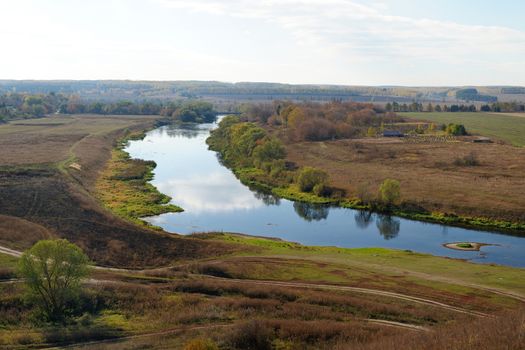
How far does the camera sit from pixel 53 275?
2719cm

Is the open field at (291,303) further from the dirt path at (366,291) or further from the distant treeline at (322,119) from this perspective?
the distant treeline at (322,119)

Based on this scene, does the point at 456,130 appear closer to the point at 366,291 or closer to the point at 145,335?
the point at 366,291

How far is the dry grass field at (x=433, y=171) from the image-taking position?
58.5 metres

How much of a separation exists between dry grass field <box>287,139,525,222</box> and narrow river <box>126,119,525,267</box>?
19.7ft

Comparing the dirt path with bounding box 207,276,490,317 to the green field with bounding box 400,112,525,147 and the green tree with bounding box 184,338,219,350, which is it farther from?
the green field with bounding box 400,112,525,147

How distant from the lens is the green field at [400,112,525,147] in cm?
11242

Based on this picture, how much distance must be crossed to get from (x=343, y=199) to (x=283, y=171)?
15.9m

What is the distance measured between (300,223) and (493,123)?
3929 inches

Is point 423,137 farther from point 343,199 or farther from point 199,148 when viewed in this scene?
point 343,199

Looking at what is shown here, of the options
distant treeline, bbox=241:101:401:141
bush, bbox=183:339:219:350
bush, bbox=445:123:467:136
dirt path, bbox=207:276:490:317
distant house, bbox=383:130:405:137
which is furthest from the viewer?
distant house, bbox=383:130:405:137

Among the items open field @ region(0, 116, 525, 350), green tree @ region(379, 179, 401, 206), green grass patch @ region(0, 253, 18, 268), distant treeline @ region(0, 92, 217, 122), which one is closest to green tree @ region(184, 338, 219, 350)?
open field @ region(0, 116, 525, 350)

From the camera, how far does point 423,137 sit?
116 metres

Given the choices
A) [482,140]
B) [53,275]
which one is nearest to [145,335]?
[53,275]

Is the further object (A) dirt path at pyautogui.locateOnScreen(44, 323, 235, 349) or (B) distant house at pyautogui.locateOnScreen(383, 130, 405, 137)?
(B) distant house at pyautogui.locateOnScreen(383, 130, 405, 137)
